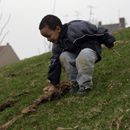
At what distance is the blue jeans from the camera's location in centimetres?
716

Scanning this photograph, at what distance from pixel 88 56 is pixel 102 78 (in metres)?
1.08

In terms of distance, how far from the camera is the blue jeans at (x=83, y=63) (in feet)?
23.5

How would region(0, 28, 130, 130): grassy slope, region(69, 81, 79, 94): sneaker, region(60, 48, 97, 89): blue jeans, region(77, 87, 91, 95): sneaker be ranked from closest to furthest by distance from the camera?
region(0, 28, 130, 130): grassy slope, region(60, 48, 97, 89): blue jeans, region(77, 87, 91, 95): sneaker, region(69, 81, 79, 94): sneaker

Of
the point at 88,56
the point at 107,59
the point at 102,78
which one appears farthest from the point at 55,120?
the point at 107,59

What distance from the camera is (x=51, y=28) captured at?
24.1 ft

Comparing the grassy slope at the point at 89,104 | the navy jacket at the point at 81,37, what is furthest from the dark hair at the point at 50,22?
the grassy slope at the point at 89,104

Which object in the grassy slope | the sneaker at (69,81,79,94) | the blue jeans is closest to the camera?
the grassy slope

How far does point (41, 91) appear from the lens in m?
8.56

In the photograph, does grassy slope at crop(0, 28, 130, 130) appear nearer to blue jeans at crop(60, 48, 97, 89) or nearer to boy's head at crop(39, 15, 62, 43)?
blue jeans at crop(60, 48, 97, 89)

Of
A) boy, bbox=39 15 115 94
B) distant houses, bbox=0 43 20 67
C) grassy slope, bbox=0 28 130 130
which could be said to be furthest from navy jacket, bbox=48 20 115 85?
distant houses, bbox=0 43 20 67

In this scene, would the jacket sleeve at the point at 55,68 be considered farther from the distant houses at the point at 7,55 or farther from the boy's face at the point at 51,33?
the distant houses at the point at 7,55

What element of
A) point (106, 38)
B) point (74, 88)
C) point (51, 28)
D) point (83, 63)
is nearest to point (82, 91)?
point (74, 88)

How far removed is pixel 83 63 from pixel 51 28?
694mm

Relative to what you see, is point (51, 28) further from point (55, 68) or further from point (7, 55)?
point (7, 55)
